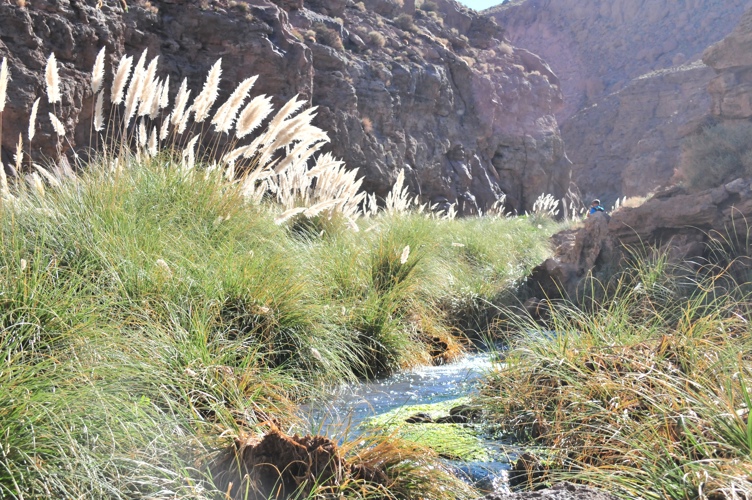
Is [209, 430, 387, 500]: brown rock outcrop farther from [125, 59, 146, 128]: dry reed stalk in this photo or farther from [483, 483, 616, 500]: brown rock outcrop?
[125, 59, 146, 128]: dry reed stalk

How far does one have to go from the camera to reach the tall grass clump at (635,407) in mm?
2422

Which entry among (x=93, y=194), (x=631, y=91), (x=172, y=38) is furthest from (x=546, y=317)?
(x=631, y=91)

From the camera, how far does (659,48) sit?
197 feet

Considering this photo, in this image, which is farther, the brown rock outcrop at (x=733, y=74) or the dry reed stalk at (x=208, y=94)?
the brown rock outcrop at (x=733, y=74)

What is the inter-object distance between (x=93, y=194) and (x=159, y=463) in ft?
8.16

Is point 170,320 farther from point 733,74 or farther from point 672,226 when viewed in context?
point 733,74

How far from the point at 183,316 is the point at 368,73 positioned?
21.9 metres

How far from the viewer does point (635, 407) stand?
3.35 metres

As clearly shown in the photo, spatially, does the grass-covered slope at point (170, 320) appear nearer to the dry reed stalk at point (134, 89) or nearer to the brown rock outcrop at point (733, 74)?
the dry reed stalk at point (134, 89)

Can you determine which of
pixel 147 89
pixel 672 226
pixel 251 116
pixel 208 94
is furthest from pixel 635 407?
pixel 672 226

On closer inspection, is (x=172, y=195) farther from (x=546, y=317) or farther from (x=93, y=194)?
(x=546, y=317)

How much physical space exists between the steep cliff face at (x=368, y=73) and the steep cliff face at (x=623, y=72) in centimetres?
1329

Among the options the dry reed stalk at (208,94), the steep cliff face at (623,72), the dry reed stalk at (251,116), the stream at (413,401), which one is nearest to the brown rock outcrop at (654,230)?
the stream at (413,401)

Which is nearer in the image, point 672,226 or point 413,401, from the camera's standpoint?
point 413,401
